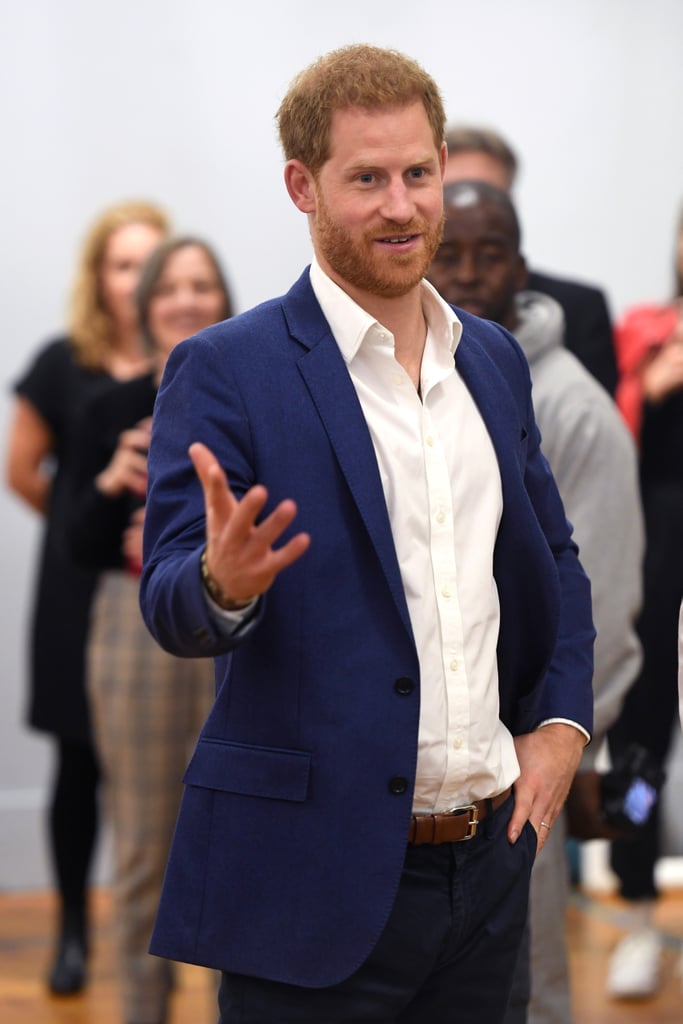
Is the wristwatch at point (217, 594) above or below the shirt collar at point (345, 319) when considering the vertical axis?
below

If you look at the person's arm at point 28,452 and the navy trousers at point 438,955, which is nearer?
the navy trousers at point 438,955

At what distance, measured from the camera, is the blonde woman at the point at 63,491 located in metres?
3.79

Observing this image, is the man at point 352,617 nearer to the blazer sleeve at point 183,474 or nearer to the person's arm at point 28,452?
the blazer sleeve at point 183,474

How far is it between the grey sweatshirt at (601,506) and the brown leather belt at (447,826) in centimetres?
77

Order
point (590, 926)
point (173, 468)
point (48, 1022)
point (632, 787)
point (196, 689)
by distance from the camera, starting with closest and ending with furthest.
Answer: point (173, 468)
point (632, 787)
point (196, 689)
point (48, 1022)
point (590, 926)

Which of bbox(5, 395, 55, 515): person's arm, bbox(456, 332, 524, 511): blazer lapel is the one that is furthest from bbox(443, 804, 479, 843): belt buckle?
bbox(5, 395, 55, 515): person's arm

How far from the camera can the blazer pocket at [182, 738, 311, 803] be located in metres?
1.59

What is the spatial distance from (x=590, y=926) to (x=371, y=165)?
2.90m

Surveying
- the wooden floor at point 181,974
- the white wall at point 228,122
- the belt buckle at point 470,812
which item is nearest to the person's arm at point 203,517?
the belt buckle at point 470,812

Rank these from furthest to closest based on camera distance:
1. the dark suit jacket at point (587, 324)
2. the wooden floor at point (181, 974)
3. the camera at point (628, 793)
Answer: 1. the wooden floor at point (181, 974)
2. the dark suit jacket at point (587, 324)
3. the camera at point (628, 793)

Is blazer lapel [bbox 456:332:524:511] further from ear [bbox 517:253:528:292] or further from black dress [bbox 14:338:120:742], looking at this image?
black dress [bbox 14:338:120:742]

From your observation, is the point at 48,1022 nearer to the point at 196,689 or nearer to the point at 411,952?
the point at 196,689

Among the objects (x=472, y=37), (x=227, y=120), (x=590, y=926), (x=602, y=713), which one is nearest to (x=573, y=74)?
(x=472, y=37)

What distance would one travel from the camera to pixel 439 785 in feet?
5.49
